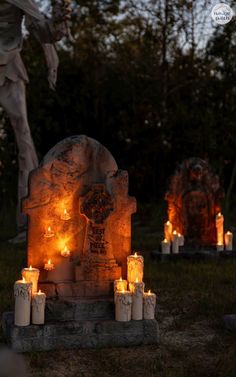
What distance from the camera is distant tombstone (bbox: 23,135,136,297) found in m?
4.54

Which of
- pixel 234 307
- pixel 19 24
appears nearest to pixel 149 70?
pixel 19 24

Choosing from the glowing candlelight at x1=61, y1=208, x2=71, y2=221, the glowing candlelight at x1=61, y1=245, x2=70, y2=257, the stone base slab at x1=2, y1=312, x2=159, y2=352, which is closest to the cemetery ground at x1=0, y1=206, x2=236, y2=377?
the stone base slab at x1=2, y1=312, x2=159, y2=352

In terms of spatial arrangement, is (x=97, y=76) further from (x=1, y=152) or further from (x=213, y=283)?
(x=213, y=283)

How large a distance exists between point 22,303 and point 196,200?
466cm

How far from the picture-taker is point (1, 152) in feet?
45.4

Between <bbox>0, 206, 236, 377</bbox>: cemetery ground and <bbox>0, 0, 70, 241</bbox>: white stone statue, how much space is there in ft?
6.72

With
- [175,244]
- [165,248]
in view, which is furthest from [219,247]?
[165,248]

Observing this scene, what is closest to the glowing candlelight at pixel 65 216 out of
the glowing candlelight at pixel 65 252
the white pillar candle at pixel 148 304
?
the glowing candlelight at pixel 65 252

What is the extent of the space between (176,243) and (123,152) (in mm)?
7314

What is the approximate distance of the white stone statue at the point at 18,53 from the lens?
7.96 metres

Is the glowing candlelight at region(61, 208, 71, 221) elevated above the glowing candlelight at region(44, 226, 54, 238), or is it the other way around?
the glowing candlelight at region(61, 208, 71, 221)

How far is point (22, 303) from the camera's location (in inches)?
159

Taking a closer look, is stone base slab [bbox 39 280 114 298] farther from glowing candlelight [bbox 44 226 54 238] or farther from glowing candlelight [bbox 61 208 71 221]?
glowing candlelight [bbox 61 208 71 221]

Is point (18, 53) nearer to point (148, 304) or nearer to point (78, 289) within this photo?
point (78, 289)
